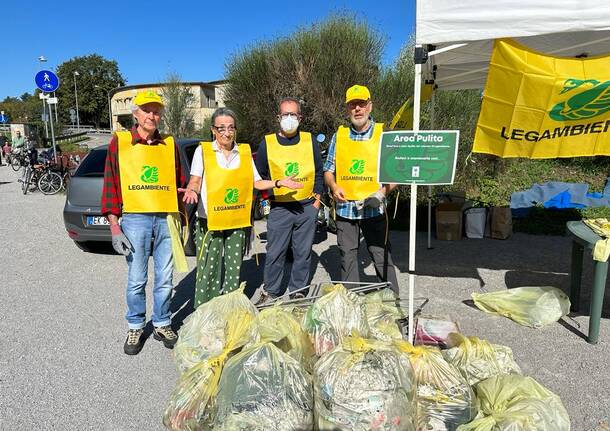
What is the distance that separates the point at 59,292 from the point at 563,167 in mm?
13148

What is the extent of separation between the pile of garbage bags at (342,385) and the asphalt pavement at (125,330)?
2.06ft

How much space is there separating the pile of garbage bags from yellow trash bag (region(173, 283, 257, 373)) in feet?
0.04

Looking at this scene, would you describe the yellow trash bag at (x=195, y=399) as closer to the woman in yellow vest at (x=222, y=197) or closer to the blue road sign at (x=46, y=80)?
the woman in yellow vest at (x=222, y=197)

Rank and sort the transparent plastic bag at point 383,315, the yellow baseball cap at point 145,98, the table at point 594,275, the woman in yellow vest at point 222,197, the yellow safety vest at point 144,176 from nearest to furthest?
the transparent plastic bag at point 383,315 → the yellow baseball cap at point 145,98 → the yellow safety vest at point 144,176 → the table at point 594,275 → the woman in yellow vest at point 222,197

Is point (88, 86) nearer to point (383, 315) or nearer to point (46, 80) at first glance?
point (46, 80)

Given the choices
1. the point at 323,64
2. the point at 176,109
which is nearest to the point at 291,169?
the point at 323,64

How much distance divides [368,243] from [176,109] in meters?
23.6

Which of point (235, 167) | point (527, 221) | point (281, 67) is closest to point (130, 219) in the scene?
point (235, 167)

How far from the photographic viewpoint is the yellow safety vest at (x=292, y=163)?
11.9 feet

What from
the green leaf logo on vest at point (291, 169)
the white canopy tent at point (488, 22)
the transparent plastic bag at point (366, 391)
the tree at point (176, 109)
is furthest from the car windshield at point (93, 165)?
the tree at point (176, 109)

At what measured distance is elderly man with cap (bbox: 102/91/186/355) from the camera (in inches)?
121

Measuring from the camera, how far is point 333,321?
2.49 meters

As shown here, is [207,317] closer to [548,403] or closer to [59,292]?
[548,403]

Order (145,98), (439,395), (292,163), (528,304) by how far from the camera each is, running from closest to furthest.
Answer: (439,395), (145,98), (292,163), (528,304)
